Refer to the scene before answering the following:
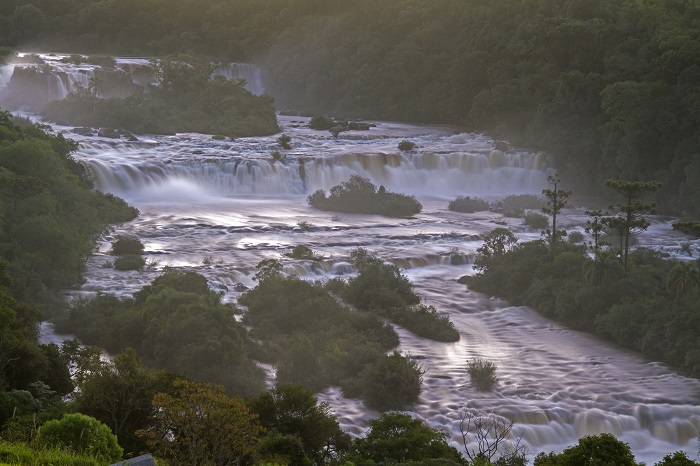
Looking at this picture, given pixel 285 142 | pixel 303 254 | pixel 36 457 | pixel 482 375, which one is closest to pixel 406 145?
pixel 285 142

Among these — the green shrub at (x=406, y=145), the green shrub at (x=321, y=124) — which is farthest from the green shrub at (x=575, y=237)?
the green shrub at (x=321, y=124)

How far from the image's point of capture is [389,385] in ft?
86.0

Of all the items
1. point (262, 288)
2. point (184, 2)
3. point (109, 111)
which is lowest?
point (262, 288)

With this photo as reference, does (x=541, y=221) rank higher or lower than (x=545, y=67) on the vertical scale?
lower

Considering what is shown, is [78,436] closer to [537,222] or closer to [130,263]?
[130,263]

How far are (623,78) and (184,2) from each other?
5582 centimetres

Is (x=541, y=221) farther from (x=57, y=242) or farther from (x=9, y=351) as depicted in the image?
(x=9, y=351)

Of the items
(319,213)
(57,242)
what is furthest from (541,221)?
(57,242)

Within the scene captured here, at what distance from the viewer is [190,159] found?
59250 mm

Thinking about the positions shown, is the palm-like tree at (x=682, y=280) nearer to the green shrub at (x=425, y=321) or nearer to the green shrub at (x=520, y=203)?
the green shrub at (x=425, y=321)

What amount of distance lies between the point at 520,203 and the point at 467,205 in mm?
3742

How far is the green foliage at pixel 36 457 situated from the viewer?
13.1 m

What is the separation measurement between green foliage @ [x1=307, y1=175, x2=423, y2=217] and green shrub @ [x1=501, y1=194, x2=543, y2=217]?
4.87 m

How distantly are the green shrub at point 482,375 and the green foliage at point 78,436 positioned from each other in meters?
13.0
